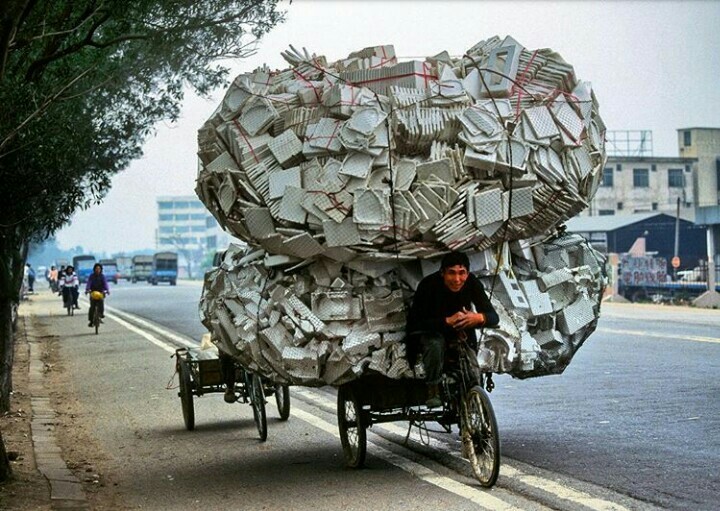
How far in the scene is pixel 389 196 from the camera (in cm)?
805

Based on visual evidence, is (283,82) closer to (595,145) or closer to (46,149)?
(595,145)

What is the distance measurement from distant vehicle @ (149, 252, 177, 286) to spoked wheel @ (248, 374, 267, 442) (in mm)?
90845

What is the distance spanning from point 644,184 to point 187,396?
73731mm

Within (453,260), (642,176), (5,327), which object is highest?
(642,176)

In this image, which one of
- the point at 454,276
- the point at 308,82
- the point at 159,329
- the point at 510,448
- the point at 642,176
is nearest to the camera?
the point at 454,276

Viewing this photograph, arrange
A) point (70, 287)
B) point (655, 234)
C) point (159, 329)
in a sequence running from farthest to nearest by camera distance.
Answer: point (655, 234) < point (70, 287) < point (159, 329)

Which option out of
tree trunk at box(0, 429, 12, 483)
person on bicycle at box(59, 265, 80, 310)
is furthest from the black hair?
person on bicycle at box(59, 265, 80, 310)

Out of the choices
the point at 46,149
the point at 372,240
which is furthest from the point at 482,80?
the point at 46,149

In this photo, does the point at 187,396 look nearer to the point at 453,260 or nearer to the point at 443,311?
the point at 443,311

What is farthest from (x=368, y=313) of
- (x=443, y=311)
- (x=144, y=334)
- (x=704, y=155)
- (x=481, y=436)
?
(x=704, y=155)

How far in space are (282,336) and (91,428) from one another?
5361mm

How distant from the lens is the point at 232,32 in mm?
14484

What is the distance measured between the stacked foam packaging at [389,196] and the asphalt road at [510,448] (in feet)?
2.68

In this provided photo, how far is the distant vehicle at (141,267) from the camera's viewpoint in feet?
373
